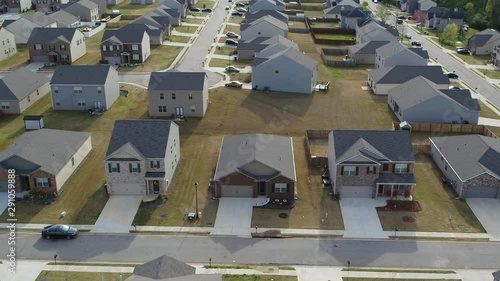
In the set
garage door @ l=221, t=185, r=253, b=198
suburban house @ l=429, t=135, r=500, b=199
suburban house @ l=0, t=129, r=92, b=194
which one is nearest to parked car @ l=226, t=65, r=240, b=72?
suburban house @ l=0, t=129, r=92, b=194

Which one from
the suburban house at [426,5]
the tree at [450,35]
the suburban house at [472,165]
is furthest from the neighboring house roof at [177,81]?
the suburban house at [426,5]

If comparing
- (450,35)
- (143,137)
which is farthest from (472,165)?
(450,35)

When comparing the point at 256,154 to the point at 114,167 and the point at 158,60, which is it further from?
the point at 158,60

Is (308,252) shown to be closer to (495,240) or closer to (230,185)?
(230,185)

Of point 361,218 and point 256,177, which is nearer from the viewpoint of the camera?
point 361,218

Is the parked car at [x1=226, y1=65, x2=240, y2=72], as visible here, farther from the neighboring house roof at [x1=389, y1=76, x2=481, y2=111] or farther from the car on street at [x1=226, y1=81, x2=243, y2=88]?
the neighboring house roof at [x1=389, y1=76, x2=481, y2=111]

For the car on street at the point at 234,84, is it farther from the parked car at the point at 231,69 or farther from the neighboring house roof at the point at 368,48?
the neighboring house roof at the point at 368,48
